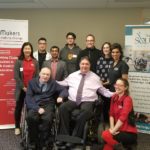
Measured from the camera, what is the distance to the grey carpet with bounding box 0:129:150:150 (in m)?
3.95

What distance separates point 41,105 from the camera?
383 cm

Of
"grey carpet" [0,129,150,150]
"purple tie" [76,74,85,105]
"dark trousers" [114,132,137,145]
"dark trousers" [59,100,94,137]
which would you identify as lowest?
"grey carpet" [0,129,150,150]

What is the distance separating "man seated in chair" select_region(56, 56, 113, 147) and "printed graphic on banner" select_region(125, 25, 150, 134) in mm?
917

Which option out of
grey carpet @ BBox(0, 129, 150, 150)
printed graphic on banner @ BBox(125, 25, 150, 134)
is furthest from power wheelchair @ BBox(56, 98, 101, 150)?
printed graphic on banner @ BBox(125, 25, 150, 134)

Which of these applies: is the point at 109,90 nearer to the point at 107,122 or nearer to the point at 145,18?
the point at 107,122

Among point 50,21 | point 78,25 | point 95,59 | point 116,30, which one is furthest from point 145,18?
point 95,59

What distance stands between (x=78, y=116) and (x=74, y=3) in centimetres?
377

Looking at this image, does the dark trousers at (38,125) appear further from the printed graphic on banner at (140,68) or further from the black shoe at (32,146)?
the printed graphic on banner at (140,68)

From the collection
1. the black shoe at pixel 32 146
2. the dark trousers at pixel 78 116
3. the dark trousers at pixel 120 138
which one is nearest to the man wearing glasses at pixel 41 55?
the dark trousers at pixel 78 116

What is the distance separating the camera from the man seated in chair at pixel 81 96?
3533 mm

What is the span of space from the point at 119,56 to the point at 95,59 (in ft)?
1.64

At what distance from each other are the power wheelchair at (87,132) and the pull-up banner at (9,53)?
150cm

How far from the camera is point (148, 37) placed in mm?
4547

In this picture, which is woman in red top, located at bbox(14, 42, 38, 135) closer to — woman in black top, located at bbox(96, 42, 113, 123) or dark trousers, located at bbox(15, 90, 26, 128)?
dark trousers, located at bbox(15, 90, 26, 128)
